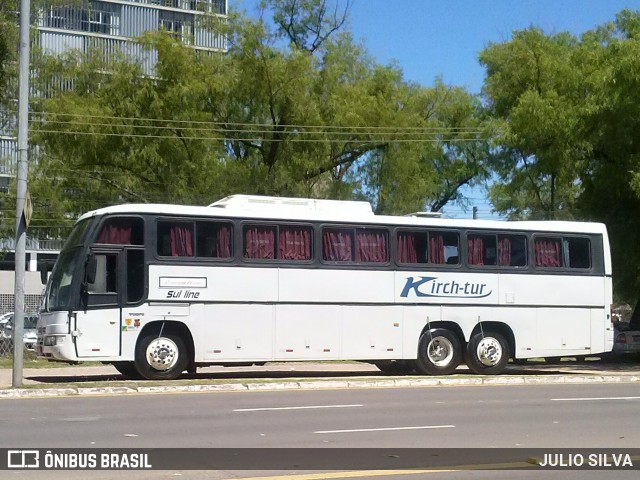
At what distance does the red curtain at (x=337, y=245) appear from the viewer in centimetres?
2367

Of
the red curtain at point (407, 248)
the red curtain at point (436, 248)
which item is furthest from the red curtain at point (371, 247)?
the red curtain at point (436, 248)

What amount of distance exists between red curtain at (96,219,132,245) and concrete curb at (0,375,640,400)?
145 inches

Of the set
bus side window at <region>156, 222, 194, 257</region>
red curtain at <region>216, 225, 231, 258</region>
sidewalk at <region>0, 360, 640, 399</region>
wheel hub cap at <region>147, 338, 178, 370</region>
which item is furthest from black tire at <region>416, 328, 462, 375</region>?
bus side window at <region>156, 222, 194, 257</region>

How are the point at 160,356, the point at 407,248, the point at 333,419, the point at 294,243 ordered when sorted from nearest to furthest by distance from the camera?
the point at 333,419
the point at 160,356
the point at 294,243
the point at 407,248

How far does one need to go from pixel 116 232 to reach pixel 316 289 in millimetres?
4784

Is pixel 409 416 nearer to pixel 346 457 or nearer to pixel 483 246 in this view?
pixel 346 457

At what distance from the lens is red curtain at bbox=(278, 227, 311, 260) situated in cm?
2327

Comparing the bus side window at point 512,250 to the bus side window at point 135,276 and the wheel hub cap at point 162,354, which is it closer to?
the wheel hub cap at point 162,354

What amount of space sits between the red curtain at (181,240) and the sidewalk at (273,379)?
9.11ft

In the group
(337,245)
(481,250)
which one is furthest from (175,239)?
(481,250)

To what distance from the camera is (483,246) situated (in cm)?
2512

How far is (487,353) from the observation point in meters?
24.9

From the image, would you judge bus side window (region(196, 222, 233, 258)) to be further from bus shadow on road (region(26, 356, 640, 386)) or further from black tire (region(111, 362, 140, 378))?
black tire (region(111, 362, 140, 378))

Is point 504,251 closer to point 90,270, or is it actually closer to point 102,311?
point 102,311
